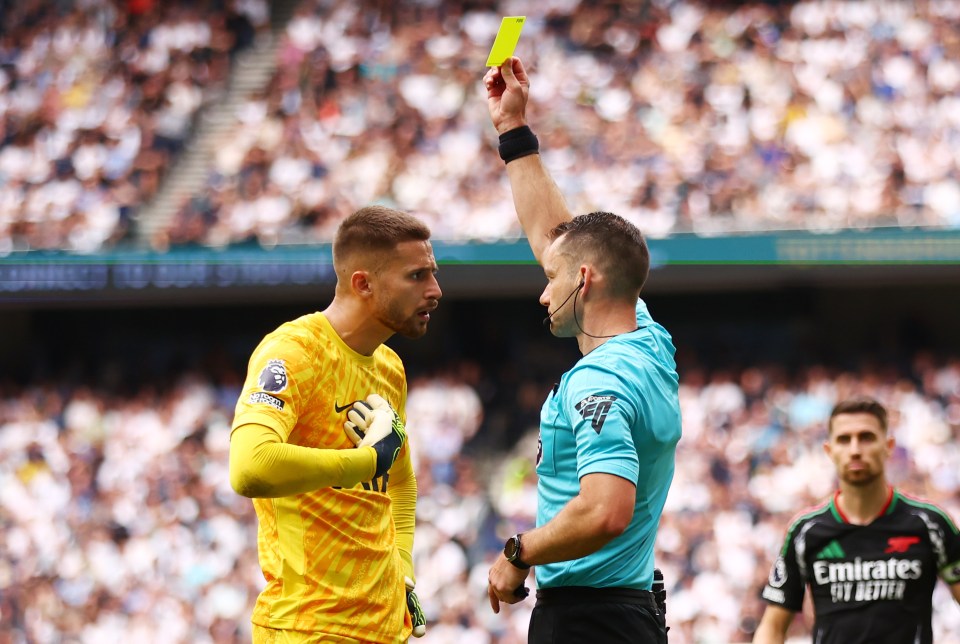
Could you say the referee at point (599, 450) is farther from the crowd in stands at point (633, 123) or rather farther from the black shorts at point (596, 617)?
the crowd in stands at point (633, 123)

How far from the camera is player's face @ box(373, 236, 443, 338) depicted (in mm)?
4520

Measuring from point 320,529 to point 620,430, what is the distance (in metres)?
1.23

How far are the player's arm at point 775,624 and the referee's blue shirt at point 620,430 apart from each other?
6.61ft

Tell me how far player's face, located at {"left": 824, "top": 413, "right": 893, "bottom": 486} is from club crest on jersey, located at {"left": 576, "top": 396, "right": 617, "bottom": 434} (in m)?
2.56

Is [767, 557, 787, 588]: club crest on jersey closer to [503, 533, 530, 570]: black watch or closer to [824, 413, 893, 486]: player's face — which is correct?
[824, 413, 893, 486]: player's face

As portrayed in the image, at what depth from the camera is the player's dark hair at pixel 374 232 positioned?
4.54 meters

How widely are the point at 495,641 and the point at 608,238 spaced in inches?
348

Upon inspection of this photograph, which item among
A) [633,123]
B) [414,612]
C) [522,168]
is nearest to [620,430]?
[414,612]

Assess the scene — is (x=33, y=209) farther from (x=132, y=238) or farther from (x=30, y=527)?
(x=30, y=527)

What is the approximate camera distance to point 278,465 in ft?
12.8

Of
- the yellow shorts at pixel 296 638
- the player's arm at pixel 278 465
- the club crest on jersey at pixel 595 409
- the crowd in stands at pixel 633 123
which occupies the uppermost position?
the crowd in stands at pixel 633 123

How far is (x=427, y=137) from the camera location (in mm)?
15727

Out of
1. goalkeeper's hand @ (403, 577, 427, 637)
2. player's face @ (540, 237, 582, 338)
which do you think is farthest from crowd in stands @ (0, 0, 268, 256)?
player's face @ (540, 237, 582, 338)

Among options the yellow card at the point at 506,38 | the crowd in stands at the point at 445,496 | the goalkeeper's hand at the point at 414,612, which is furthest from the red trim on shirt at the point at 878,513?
the crowd in stands at the point at 445,496
